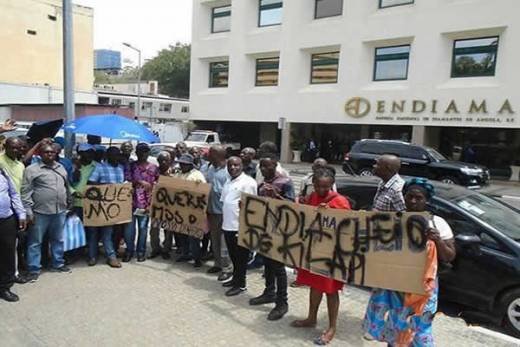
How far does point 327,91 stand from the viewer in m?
23.5

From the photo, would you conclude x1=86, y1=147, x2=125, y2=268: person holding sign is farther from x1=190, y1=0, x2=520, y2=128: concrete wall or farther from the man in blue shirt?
x1=190, y1=0, x2=520, y2=128: concrete wall

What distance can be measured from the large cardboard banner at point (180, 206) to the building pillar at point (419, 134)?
55.0 ft

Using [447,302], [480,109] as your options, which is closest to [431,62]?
[480,109]

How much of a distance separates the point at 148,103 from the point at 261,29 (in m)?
28.3

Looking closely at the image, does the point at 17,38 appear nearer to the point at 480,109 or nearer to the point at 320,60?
the point at 320,60

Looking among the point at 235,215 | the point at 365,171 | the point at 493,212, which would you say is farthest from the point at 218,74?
the point at 493,212

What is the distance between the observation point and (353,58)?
882 inches

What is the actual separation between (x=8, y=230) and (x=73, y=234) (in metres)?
1.14

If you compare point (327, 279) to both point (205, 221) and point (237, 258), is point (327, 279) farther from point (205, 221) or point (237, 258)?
point (205, 221)

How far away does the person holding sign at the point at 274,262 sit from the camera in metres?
4.62

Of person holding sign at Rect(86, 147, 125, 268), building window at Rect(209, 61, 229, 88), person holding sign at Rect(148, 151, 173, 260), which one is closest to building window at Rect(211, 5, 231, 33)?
building window at Rect(209, 61, 229, 88)

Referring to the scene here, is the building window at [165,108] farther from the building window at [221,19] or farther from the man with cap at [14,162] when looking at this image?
the man with cap at [14,162]

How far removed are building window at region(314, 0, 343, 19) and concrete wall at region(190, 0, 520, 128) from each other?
0.35m

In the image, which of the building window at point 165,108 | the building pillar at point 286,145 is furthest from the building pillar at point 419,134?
the building window at point 165,108
